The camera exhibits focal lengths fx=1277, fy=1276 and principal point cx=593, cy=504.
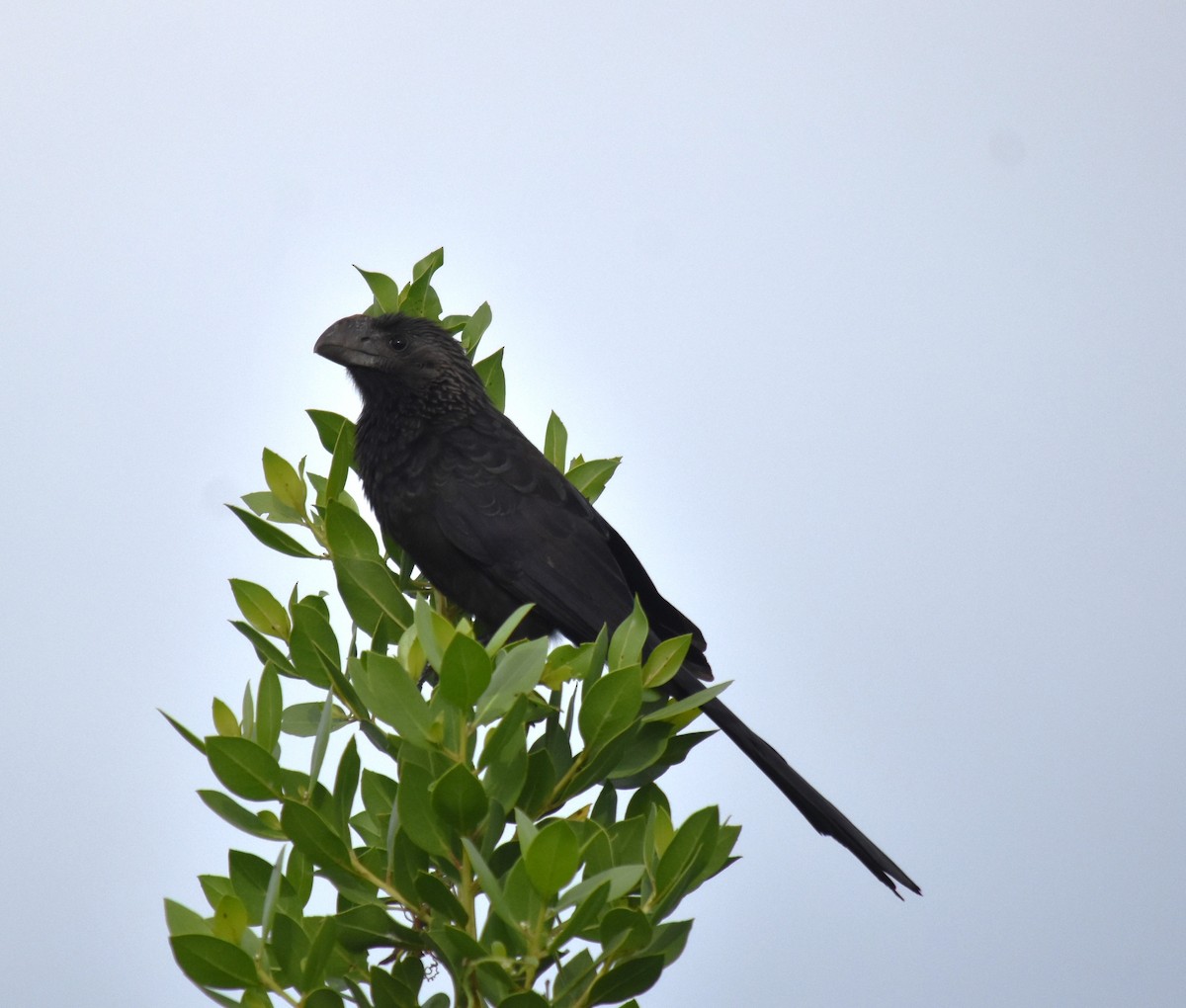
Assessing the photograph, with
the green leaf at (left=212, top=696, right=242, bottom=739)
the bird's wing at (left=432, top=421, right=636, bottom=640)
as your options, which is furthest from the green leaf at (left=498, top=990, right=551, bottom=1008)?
the bird's wing at (left=432, top=421, right=636, bottom=640)

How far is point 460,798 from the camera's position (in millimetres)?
1823

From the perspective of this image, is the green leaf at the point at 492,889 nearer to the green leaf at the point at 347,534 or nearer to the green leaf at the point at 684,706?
the green leaf at the point at 684,706

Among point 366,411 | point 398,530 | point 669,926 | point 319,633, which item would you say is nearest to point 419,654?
point 319,633

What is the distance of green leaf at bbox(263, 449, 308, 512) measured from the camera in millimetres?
2659

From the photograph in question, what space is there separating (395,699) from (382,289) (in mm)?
1692

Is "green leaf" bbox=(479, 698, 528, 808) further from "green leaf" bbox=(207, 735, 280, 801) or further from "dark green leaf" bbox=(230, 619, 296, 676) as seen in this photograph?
"dark green leaf" bbox=(230, 619, 296, 676)

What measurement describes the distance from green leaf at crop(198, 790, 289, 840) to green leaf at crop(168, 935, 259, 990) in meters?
0.25

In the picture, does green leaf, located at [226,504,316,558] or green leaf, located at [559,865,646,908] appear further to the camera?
green leaf, located at [226,504,316,558]

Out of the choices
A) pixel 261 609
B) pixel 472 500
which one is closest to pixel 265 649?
pixel 261 609

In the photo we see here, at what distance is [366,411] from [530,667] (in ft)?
6.50

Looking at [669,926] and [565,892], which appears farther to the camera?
[669,926]

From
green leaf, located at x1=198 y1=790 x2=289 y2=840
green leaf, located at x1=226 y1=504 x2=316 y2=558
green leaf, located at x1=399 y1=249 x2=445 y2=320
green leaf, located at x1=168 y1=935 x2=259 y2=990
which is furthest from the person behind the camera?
green leaf, located at x1=399 y1=249 x2=445 y2=320

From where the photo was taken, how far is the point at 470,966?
1.85 m

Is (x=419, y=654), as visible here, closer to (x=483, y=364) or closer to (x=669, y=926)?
(x=669, y=926)
